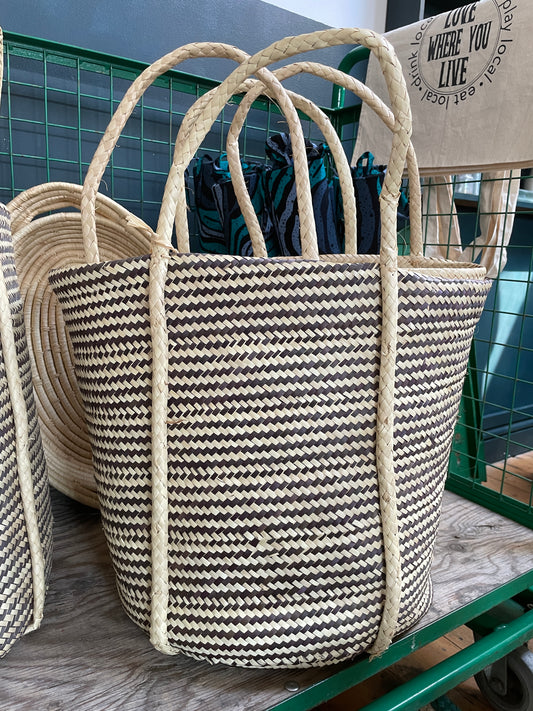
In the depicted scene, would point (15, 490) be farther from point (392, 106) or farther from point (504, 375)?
point (504, 375)

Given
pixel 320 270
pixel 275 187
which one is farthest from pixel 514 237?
pixel 320 270

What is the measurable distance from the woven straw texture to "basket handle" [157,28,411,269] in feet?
0.55

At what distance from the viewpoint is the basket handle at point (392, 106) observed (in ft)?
1.25

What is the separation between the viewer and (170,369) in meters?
0.40

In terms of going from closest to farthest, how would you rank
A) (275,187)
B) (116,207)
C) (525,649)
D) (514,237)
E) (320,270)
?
(320,270) < (116,207) < (525,649) < (275,187) < (514,237)

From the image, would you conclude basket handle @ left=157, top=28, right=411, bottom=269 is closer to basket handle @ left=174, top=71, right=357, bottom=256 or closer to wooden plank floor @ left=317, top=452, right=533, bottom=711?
basket handle @ left=174, top=71, right=357, bottom=256

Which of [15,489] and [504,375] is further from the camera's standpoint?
[504,375]

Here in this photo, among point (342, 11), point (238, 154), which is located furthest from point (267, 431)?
point (342, 11)

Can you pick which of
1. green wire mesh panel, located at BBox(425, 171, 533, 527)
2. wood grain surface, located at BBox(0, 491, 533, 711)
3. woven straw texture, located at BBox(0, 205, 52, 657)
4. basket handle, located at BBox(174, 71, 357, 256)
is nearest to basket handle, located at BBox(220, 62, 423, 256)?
basket handle, located at BBox(174, 71, 357, 256)

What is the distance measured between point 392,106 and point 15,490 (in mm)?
443

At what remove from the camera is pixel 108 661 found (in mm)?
494

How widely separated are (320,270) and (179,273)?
0.34ft

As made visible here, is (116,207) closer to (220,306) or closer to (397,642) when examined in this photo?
(220,306)

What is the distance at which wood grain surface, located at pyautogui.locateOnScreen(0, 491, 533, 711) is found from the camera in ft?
1.48
